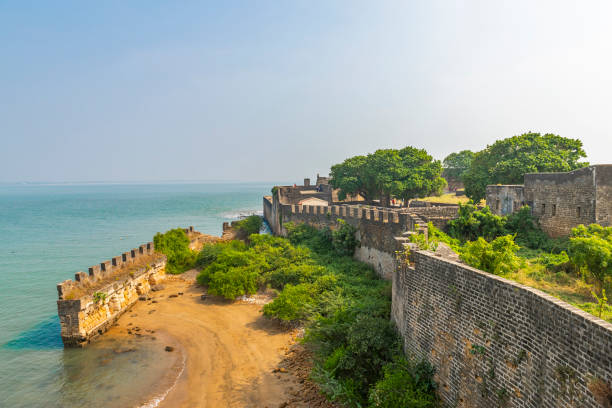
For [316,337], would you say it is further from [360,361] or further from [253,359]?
[253,359]

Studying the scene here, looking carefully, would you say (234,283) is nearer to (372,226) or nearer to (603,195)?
(372,226)

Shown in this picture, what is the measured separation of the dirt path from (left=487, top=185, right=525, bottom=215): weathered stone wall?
13490 millimetres

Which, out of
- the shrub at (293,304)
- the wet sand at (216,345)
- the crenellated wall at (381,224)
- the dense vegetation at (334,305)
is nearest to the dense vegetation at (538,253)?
the crenellated wall at (381,224)

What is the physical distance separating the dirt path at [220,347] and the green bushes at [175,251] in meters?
3.30

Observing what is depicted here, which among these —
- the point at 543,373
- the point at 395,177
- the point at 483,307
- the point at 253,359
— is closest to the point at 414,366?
the point at 483,307

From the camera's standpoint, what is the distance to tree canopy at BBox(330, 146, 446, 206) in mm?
34938

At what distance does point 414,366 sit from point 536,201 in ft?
42.2

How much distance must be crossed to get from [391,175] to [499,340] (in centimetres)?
2996

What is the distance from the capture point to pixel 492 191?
20.1 meters

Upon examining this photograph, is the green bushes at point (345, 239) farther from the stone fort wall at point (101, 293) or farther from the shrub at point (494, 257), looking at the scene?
the shrub at point (494, 257)

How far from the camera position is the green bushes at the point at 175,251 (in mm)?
25266

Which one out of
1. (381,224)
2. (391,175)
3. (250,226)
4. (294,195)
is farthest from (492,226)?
(250,226)

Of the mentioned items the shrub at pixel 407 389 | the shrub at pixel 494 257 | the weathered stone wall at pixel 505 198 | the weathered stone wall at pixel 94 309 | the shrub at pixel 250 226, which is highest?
the weathered stone wall at pixel 505 198

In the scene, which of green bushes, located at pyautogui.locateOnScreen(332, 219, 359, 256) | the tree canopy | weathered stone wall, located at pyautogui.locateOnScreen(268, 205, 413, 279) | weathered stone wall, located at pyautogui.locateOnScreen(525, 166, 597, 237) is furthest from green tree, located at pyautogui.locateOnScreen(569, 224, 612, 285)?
the tree canopy
